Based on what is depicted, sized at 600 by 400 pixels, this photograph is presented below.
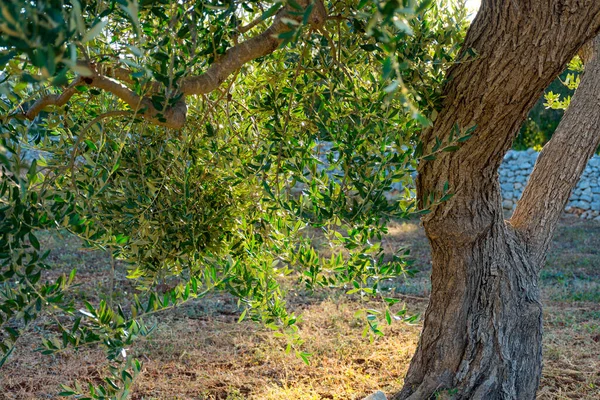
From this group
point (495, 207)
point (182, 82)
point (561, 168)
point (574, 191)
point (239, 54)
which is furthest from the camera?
point (574, 191)

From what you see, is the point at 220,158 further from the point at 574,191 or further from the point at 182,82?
the point at 574,191

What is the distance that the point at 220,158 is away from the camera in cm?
204

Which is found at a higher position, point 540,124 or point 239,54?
point 540,124

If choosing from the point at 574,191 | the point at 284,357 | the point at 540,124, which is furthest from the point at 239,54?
the point at 540,124

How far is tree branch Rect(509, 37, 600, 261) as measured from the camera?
9.31ft

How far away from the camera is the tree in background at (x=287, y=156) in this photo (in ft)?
5.01

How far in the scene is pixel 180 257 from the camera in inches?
82.4

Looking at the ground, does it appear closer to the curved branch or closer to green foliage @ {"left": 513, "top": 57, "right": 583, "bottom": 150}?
the curved branch

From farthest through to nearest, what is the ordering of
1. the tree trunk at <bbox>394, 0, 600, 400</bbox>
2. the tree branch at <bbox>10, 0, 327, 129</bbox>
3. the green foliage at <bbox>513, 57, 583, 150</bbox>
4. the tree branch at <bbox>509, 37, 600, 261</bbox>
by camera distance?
the green foliage at <bbox>513, 57, 583, 150</bbox> → the tree branch at <bbox>509, 37, 600, 261</bbox> → the tree trunk at <bbox>394, 0, 600, 400</bbox> → the tree branch at <bbox>10, 0, 327, 129</bbox>

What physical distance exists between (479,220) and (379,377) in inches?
56.7

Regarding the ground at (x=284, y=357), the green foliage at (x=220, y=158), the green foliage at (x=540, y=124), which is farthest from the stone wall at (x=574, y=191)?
the green foliage at (x=220, y=158)

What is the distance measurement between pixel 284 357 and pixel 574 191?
322 inches

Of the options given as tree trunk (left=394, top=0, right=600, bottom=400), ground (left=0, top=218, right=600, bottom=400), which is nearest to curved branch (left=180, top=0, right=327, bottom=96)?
tree trunk (left=394, top=0, right=600, bottom=400)

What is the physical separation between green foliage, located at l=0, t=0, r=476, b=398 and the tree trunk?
4.4 inches
